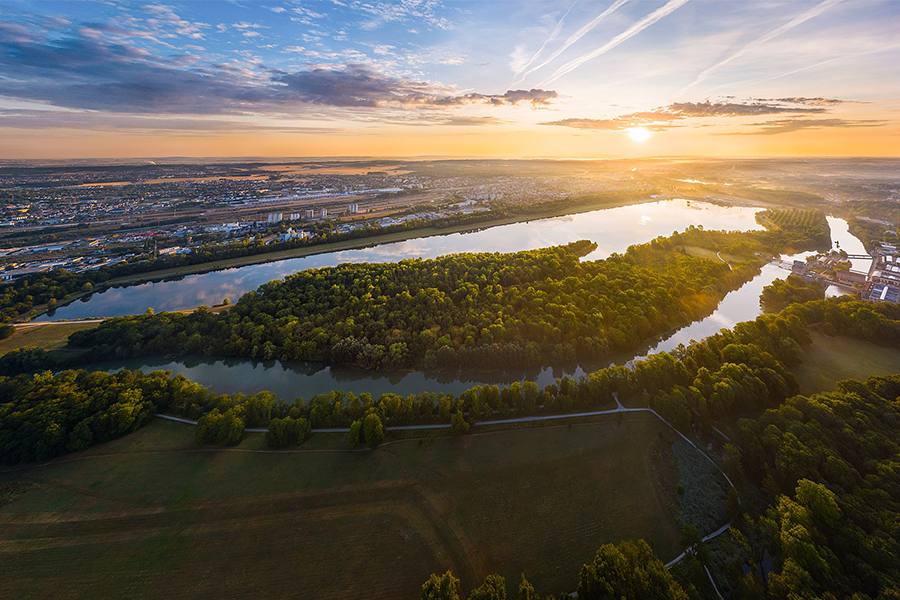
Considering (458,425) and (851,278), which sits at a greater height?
(851,278)

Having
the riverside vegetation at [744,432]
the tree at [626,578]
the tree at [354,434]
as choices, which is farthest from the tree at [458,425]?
the tree at [626,578]

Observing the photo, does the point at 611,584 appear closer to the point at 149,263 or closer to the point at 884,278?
the point at 884,278

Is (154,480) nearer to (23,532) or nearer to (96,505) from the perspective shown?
(96,505)

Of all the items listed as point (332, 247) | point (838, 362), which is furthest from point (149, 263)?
point (838, 362)

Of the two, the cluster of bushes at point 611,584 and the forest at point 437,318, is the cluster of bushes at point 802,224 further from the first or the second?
the cluster of bushes at point 611,584

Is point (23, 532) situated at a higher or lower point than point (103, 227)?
lower

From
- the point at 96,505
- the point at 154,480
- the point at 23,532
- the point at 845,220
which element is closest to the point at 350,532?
the point at 154,480

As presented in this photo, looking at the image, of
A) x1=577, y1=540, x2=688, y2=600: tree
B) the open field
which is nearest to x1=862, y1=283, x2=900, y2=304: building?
the open field
